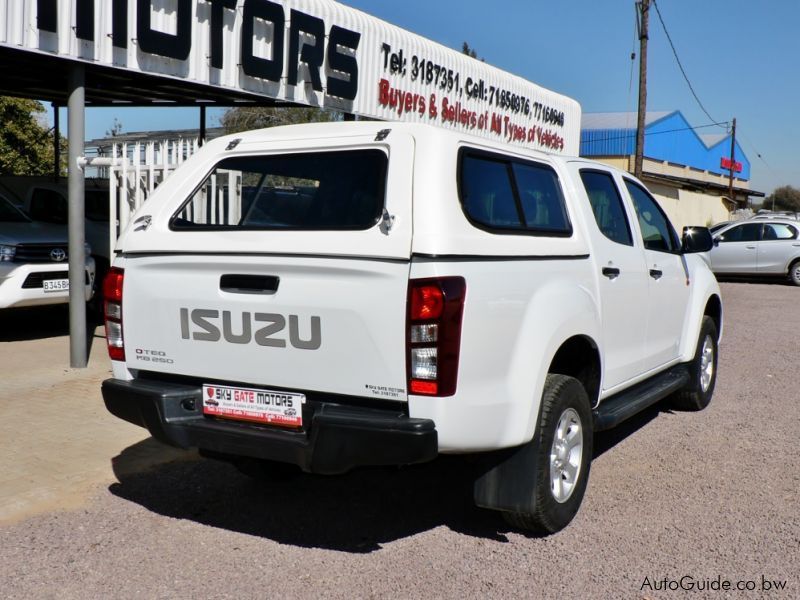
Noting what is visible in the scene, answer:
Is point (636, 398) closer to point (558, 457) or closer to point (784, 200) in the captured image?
point (558, 457)

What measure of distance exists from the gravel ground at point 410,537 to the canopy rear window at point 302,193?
1552mm

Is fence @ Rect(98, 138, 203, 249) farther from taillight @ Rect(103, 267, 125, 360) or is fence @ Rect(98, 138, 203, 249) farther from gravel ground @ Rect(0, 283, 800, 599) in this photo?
taillight @ Rect(103, 267, 125, 360)

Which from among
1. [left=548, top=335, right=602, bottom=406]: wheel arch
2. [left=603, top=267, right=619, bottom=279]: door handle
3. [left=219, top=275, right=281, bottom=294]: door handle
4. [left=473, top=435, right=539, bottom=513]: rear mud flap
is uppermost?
[left=603, top=267, right=619, bottom=279]: door handle

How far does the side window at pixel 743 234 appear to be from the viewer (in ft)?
69.5

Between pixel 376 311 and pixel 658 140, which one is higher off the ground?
pixel 658 140

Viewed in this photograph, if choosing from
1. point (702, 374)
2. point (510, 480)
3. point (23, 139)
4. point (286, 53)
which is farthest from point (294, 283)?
point (23, 139)

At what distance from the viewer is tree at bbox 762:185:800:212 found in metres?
115

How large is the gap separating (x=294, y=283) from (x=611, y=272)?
204 centimetres

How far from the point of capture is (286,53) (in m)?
10.9

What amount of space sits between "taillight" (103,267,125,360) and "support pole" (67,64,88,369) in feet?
13.8

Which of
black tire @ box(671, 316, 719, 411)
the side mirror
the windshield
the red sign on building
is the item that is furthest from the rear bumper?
the red sign on building

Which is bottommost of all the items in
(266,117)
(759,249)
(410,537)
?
(410,537)

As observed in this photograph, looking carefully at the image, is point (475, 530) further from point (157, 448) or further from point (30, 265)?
point (30, 265)

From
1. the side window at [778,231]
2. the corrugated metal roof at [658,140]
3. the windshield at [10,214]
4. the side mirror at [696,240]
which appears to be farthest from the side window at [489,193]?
the corrugated metal roof at [658,140]
